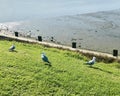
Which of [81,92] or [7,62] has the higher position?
[7,62]

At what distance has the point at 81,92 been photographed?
11.5m

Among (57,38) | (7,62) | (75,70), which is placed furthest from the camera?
(57,38)

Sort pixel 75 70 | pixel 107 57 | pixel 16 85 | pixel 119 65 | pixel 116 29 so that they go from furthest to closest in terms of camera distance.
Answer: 1. pixel 116 29
2. pixel 107 57
3. pixel 119 65
4. pixel 75 70
5. pixel 16 85

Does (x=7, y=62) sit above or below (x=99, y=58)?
above

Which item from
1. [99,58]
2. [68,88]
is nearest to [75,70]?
[68,88]

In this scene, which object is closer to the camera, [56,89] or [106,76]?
[56,89]

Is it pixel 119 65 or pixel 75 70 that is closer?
pixel 75 70

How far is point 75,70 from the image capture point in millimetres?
13961

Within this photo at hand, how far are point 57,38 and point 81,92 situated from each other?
23.4 m

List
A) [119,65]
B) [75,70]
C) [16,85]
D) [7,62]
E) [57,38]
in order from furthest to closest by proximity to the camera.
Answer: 1. [57,38]
2. [119,65]
3. [75,70]
4. [7,62]
5. [16,85]

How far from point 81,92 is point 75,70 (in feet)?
8.46

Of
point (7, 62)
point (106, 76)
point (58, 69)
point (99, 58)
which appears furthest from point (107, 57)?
point (7, 62)

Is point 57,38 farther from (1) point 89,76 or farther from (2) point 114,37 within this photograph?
(1) point 89,76

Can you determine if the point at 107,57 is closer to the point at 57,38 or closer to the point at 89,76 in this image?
the point at 89,76
